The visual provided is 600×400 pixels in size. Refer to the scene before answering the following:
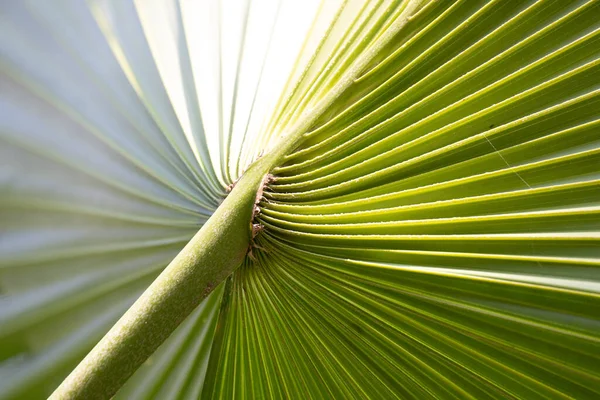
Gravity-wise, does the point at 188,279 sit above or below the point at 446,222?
below

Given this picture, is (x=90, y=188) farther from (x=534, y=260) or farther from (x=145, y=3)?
(x=534, y=260)

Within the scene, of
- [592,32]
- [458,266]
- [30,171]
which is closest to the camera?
[592,32]

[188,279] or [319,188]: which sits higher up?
[319,188]

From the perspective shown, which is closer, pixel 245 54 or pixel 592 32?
pixel 592 32

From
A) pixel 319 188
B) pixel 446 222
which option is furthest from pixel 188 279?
pixel 446 222

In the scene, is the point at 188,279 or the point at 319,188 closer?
the point at 188,279

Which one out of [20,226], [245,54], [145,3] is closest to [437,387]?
[245,54]

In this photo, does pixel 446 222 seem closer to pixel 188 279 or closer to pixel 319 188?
pixel 319 188

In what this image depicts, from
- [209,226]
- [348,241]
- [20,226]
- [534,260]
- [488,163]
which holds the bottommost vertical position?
[20,226]
